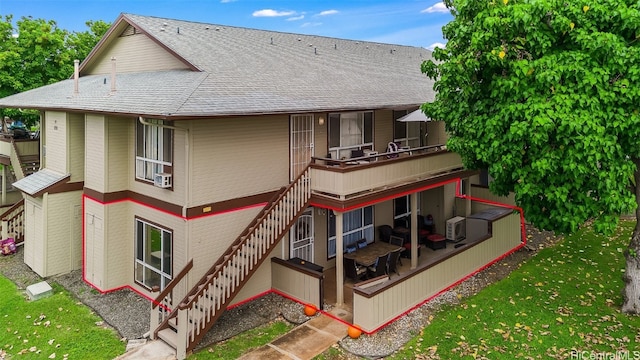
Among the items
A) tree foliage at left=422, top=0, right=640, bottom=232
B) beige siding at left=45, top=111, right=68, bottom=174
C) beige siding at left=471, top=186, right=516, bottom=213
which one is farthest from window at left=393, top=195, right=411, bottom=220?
beige siding at left=45, top=111, right=68, bottom=174

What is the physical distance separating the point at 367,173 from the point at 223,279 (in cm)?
497

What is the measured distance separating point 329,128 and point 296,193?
325 centimetres

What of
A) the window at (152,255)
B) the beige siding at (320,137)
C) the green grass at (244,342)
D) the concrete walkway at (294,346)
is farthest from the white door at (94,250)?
the beige siding at (320,137)

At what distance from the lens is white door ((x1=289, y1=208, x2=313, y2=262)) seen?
14445 mm

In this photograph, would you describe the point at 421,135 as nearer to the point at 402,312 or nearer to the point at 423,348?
the point at 402,312

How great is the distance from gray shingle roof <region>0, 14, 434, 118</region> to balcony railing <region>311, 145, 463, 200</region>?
1852 millimetres

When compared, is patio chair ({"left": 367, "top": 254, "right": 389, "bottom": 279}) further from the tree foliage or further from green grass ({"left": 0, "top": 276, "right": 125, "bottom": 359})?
green grass ({"left": 0, "top": 276, "right": 125, "bottom": 359})

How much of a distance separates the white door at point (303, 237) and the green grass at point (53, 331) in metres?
5.59

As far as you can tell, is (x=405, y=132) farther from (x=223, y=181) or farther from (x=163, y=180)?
(x=163, y=180)

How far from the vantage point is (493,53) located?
10.7 m

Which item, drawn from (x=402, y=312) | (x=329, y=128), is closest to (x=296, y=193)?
(x=329, y=128)

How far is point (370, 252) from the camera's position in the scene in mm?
15398

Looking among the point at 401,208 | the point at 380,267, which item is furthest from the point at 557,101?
the point at 401,208

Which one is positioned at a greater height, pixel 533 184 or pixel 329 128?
pixel 329 128
